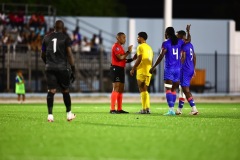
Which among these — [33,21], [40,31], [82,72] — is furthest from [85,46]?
[33,21]

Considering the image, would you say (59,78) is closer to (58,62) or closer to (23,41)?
(58,62)

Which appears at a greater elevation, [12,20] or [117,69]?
[12,20]

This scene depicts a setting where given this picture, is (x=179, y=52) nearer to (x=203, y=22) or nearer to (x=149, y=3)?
(x=203, y=22)

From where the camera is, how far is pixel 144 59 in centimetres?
1959

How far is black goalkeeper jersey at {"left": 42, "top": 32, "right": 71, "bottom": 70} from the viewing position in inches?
598

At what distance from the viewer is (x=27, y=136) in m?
11.9

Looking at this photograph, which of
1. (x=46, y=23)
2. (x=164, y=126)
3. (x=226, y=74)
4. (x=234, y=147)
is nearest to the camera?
(x=234, y=147)

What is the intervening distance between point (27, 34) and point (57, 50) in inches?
925

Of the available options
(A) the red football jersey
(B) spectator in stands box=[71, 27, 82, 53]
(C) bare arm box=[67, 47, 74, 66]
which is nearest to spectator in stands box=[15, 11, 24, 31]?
(B) spectator in stands box=[71, 27, 82, 53]

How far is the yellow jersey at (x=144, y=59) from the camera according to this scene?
19516 millimetres

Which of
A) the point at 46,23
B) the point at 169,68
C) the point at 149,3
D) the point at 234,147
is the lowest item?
the point at 234,147

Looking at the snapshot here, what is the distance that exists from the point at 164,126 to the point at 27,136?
3593mm

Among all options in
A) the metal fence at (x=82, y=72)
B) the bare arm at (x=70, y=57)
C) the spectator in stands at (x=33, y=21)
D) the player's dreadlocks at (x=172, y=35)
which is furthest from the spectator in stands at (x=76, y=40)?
the bare arm at (x=70, y=57)

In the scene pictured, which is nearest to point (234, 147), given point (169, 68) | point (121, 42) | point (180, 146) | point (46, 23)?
point (180, 146)
